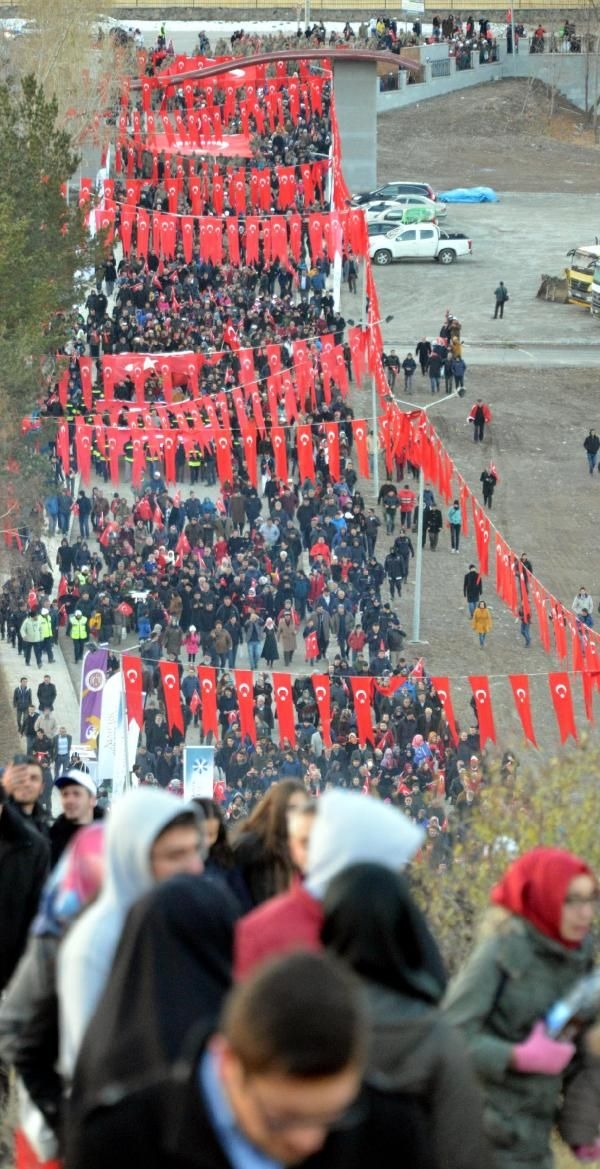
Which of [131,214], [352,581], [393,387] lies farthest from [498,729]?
[131,214]

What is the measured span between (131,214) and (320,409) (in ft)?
31.7

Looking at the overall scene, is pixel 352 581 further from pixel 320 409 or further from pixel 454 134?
pixel 454 134

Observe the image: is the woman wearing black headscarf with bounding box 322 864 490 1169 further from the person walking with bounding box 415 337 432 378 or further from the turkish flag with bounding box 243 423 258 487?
the person walking with bounding box 415 337 432 378

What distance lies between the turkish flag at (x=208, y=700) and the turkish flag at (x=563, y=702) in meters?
4.28

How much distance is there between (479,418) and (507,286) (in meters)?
13.9

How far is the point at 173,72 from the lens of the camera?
2416 inches

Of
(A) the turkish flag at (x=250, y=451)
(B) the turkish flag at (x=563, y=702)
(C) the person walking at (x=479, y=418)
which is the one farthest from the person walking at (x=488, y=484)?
(B) the turkish flag at (x=563, y=702)

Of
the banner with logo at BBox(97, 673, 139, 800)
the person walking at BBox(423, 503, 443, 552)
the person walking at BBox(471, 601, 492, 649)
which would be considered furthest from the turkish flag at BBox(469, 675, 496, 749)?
the person walking at BBox(423, 503, 443, 552)

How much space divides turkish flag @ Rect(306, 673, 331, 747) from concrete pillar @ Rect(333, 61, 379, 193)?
1467 inches

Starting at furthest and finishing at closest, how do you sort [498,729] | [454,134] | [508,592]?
[454,134] → [508,592] → [498,729]

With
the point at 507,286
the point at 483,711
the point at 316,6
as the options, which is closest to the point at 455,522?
the point at 483,711

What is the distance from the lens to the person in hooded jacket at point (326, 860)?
176 inches

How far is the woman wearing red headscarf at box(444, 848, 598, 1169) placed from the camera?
17.0ft

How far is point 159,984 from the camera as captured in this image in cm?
403
